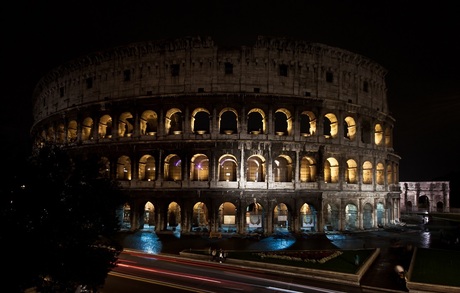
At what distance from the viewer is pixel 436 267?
709 inches

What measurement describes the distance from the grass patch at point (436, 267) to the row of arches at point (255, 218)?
31.9ft

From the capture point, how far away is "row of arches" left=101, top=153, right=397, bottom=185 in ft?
99.3

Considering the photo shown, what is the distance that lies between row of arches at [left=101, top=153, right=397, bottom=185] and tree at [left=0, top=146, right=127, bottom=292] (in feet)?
66.0

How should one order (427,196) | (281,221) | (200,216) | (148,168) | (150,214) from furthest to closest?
(427,196) → (150,214) → (200,216) → (148,168) → (281,221)

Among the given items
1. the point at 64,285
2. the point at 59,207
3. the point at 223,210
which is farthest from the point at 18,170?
the point at 223,210

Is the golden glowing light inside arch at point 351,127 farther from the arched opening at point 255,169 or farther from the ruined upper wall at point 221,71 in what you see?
the arched opening at point 255,169

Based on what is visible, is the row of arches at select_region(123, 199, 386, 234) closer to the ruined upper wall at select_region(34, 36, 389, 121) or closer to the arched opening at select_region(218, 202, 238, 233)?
the arched opening at select_region(218, 202, 238, 233)

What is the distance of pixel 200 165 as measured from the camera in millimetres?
32688

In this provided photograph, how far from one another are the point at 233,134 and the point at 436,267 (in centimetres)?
1782

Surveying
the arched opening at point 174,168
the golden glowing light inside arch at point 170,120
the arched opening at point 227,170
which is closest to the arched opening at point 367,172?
the arched opening at point 227,170

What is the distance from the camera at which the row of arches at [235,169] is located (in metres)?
30.3

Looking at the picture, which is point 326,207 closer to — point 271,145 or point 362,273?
point 271,145

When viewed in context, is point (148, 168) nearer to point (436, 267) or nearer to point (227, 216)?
point (227, 216)

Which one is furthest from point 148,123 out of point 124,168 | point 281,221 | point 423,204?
point 423,204
